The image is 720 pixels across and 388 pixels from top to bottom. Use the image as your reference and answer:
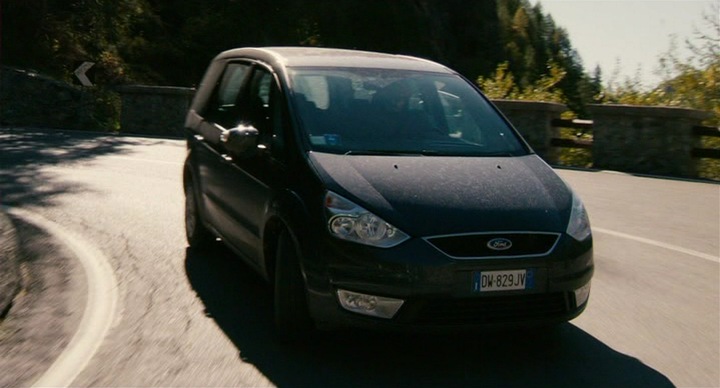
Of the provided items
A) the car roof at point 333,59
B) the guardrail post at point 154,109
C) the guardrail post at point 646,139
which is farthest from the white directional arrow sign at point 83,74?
the car roof at point 333,59

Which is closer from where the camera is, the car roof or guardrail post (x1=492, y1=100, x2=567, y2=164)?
the car roof

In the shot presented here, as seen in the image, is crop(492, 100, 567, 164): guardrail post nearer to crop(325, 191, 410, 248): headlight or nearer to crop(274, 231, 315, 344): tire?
crop(274, 231, 315, 344): tire

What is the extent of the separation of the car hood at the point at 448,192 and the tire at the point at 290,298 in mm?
477

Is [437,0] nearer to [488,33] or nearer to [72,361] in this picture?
[488,33]

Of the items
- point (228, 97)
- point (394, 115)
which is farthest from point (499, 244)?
point (228, 97)

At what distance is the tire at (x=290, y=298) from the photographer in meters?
6.12

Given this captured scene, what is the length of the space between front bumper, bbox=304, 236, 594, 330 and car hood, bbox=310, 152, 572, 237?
0.55ft

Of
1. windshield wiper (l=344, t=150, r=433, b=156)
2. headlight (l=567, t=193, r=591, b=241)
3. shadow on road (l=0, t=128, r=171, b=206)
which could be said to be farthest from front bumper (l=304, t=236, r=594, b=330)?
shadow on road (l=0, t=128, r=171, b=206)

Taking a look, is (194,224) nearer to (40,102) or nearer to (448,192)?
(448,192)

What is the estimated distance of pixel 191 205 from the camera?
30.5 ft

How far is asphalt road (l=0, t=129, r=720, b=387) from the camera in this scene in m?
5.84

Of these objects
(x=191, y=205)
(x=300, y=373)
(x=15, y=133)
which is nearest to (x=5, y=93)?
(x=15, y=133)

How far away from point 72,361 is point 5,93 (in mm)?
22148

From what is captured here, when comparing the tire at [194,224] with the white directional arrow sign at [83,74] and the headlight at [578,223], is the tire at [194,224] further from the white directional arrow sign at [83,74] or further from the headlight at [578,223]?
the white directional arrow sign at [83,74]
